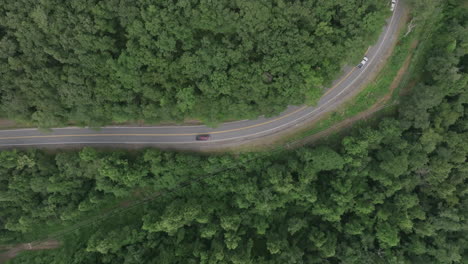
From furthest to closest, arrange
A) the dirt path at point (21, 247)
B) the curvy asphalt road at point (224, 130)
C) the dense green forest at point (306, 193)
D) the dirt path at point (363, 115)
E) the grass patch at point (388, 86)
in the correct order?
the dirt path at point (21, 247)
the dirt path at point (363, 115)
the curvy asphalt road at point (224, 130)
the grass patch at point (388, 86)
the dense green forest at point (306, 193)

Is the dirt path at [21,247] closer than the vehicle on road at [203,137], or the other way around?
the vehicle on road at [203,137]

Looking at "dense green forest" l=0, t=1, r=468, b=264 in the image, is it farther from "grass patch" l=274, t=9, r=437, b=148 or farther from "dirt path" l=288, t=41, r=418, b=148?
"dirt path" l=288, t=41, r=418, b=148

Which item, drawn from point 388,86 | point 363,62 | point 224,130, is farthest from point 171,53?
point 388,86

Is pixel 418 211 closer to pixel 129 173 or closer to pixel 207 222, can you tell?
pixel 207 222

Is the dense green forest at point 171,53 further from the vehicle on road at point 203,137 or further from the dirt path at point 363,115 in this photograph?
the dirt path at point 363,115

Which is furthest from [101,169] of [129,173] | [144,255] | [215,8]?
[215,8]

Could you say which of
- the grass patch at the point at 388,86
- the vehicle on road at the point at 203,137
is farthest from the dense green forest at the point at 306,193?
the vehicle on road at the point at 203,137

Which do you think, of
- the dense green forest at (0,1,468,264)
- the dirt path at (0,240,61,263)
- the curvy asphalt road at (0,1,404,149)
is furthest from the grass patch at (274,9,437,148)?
the dirt path at (0,240,61,263)
